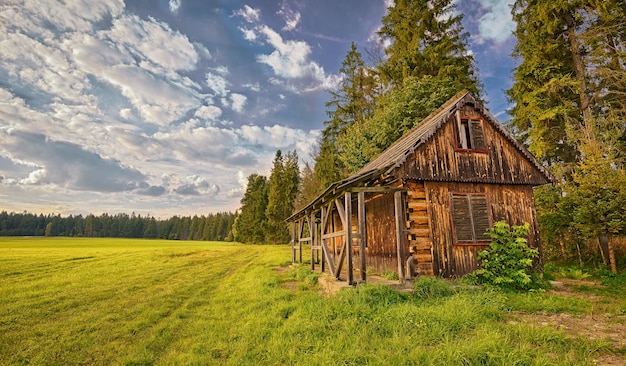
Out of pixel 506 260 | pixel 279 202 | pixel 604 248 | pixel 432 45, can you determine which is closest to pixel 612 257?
pixel 604 248

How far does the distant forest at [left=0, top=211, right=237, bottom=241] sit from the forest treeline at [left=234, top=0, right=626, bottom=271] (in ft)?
272

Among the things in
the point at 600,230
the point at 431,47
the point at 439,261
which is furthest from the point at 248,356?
the point at 431,47

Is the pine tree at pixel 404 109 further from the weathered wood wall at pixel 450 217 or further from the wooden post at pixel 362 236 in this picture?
the wooden post at pixel 362 236

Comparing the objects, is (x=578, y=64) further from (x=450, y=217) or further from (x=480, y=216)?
(x=450, y=217)

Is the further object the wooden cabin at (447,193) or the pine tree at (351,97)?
the pine tree at (351,97)

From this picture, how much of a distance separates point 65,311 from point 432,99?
20685 mm

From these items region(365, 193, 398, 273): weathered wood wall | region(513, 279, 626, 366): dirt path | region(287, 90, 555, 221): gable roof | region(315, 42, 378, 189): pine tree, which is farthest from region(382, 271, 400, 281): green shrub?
region(315, 42, 378, 189): pine tree

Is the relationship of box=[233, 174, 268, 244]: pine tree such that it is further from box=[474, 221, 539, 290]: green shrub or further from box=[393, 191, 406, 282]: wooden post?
box=[474, 221, 539, 290]: green shrub

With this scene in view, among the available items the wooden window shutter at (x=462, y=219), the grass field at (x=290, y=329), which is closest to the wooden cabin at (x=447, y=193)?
the wooden window shutter at (x=462, y=219)

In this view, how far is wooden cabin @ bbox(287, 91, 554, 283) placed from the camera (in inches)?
387

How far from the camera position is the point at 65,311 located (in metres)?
8.09

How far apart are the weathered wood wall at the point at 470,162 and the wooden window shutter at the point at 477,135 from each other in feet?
0.58

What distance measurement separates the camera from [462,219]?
10539 millimetres

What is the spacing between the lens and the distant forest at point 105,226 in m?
101
